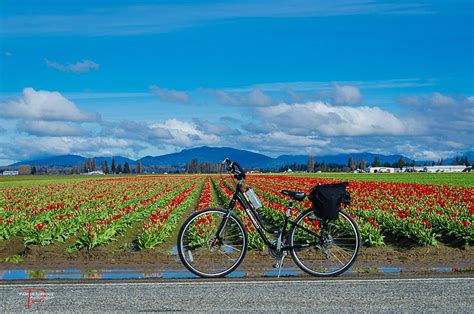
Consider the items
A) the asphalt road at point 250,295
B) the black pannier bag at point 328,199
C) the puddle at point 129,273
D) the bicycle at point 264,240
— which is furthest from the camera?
the puddle at point 129,273

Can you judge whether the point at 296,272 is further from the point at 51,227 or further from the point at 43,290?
the point at 51,227

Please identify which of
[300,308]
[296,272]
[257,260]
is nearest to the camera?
[300,308]

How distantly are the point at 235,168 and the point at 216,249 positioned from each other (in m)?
1.17

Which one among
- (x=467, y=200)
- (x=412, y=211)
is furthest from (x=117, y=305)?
(x=467, y=200)

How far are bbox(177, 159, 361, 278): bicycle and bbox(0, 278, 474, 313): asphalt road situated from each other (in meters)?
0.60

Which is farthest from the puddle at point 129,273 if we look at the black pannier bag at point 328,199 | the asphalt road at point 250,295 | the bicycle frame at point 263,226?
the asphalt road at point 250,295

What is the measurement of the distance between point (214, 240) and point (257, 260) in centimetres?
329

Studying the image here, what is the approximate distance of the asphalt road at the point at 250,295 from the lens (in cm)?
691

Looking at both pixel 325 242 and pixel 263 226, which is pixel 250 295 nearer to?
pixel 263 226

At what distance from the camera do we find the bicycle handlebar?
29.4 ft

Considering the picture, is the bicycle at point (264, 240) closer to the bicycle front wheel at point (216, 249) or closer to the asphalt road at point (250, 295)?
the bicycle front wheel at point (216, 249)

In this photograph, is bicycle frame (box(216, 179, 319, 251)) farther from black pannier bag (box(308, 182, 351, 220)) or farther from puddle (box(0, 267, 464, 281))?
puddle (box(0, 267, 464, 281))

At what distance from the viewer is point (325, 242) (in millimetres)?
9102

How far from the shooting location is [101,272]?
10.8 metres
